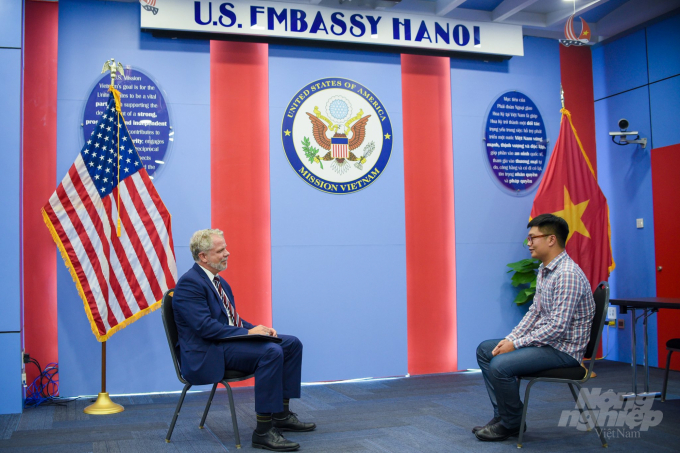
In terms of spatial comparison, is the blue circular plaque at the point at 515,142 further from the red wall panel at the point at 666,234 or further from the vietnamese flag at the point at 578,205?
the red wall panel at the point at 666,234

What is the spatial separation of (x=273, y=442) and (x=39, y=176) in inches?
117

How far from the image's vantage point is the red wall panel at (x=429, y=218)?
5527 mm

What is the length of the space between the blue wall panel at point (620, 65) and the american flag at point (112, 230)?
15.2 feet

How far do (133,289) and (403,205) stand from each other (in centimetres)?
251

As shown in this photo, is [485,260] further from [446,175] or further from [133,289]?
[133,289]

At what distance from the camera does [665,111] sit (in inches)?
220

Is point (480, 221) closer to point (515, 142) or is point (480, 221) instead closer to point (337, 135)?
point (515, 142)

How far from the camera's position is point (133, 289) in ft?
14.3

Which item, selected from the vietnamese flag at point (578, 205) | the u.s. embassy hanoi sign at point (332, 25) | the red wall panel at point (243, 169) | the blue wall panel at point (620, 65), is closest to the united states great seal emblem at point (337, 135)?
the red wall panel at point (243, 169)

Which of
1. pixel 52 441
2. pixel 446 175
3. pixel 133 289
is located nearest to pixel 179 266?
pixel 133 289

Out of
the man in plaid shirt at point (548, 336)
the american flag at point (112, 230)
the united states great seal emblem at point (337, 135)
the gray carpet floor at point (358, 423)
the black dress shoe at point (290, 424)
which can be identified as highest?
the united states great seal emblem at point (337, 135)

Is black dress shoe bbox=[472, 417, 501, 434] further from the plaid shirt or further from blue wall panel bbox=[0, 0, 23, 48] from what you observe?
blue wall panel bbox=[0, 0, 23, 48]

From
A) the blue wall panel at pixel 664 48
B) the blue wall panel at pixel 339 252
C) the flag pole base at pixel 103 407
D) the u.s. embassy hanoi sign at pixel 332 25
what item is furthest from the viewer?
the blue wall panel at pixel 664 48

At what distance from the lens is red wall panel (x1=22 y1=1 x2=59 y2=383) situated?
4660 mm
